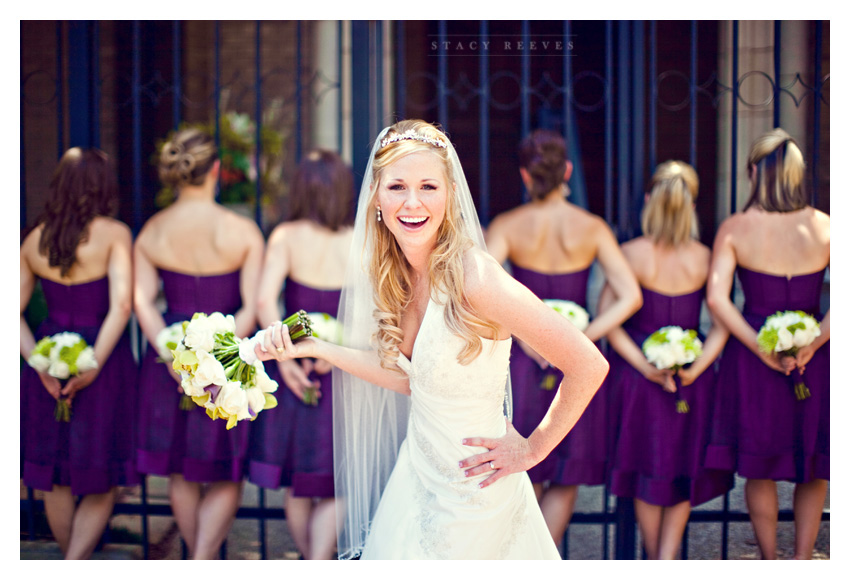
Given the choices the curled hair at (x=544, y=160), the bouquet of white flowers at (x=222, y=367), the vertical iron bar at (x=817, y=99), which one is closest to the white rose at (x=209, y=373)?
the bouquet of white flowers at (x=222, y=367)

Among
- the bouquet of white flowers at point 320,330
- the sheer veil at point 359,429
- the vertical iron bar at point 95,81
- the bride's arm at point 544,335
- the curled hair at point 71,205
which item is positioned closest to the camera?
the bride's arm at point 544,335

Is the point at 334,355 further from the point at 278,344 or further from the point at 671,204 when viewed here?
the point at 671,204

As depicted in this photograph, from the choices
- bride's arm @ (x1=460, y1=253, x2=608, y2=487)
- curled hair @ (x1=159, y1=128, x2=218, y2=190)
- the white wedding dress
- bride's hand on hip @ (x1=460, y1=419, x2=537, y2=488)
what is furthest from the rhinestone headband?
curled hair @ (x1=159, y1=128, x2=218, y2=190)

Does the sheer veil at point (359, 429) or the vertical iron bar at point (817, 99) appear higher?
the vertical iron bar at point (817, 99)

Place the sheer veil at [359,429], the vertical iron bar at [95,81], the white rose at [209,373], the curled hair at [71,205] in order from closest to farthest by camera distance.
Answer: the white rose at [209,373] → the sheer veil at [359,429] → the curled hair at [71,205] → the vertical iron bar at [95,81]

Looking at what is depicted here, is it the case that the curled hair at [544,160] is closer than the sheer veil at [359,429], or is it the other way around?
the sheer veil at [359,429]

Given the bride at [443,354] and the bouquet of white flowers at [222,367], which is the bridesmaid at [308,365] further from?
the bouquet of white flowers at [222,367]

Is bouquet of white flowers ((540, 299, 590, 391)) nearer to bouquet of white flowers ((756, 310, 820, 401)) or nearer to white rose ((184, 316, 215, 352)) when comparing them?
bouquet of white flowers ((756, 310, 820, 401))

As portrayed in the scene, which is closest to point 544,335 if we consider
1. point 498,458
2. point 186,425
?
point 498,458

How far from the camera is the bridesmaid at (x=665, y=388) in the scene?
3.70 m

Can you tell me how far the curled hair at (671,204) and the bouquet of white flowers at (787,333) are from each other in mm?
562

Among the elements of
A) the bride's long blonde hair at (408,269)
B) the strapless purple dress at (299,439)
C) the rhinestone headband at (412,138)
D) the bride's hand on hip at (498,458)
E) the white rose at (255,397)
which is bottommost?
the strapless purple dress at (299,439)

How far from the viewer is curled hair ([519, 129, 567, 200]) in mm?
3779

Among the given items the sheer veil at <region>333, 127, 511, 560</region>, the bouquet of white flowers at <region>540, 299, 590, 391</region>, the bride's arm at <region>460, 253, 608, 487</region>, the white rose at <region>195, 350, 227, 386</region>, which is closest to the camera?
the bride's arm at <region>460, 253, 608, 487</region>
